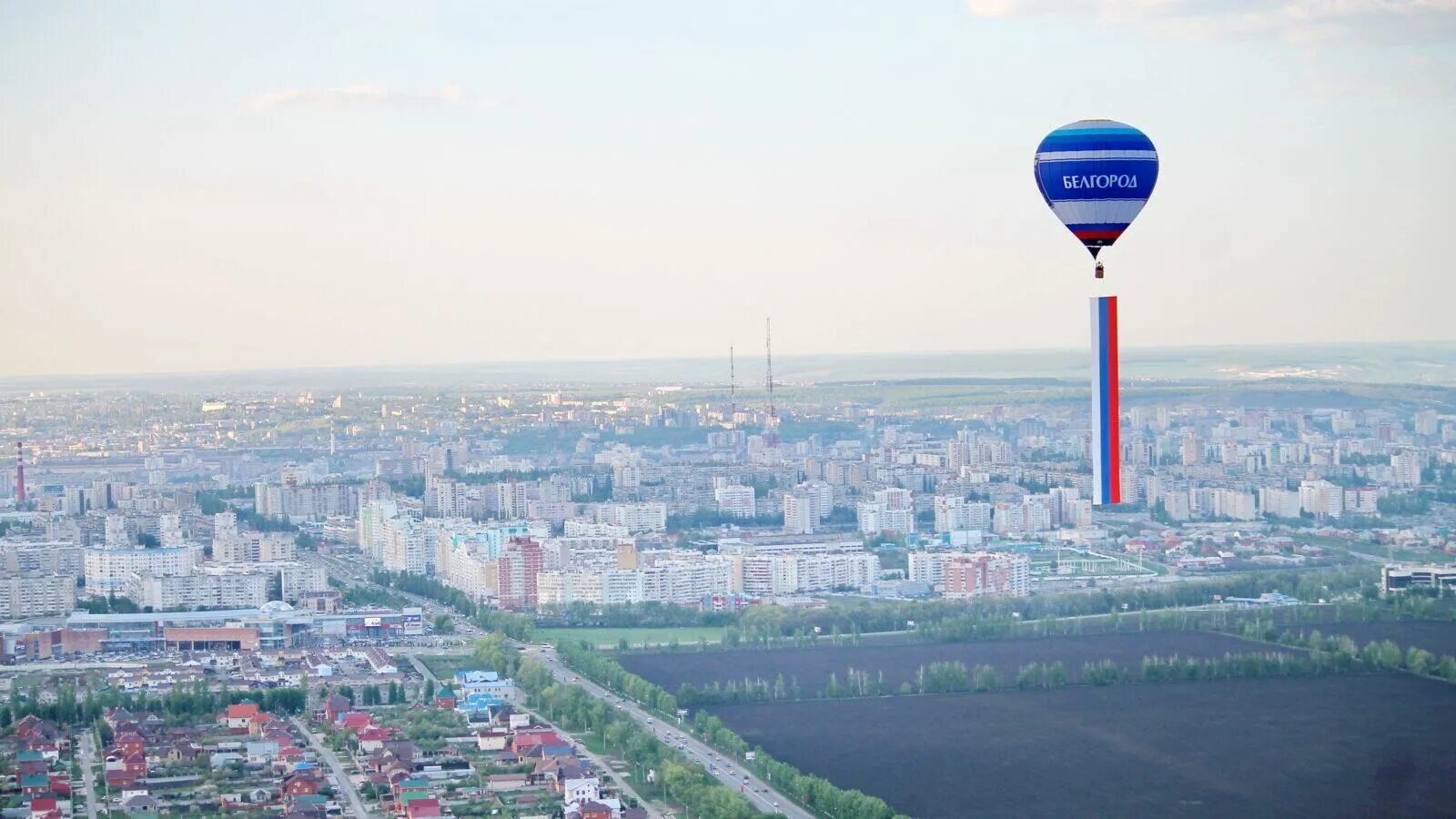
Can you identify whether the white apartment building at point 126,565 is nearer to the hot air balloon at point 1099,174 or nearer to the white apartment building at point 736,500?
the white apartment building at point 736,500

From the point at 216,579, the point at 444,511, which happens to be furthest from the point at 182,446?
the point at 216,579

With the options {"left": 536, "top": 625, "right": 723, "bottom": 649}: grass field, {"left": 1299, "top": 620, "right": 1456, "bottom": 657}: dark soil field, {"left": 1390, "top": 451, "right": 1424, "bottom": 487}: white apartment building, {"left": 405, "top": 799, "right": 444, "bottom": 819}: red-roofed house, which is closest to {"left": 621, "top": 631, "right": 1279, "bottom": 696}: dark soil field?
{"left": 1299, "top": 620, "right": 1456, "bottom": 657}: dark soil field

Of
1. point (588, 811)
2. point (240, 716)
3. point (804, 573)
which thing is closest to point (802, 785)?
point (588, 811)

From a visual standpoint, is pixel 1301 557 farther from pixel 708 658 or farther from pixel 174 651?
pixel 174 651

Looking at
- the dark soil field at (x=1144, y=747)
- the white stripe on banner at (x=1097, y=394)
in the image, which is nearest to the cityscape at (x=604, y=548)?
the dark soil field at (x=1144, y=747)

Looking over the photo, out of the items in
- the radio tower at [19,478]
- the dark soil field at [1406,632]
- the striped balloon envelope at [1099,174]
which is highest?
the striped balloon envelope at [1099,174]

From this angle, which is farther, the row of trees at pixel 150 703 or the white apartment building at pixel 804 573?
the white apartment building at pixel 804 573

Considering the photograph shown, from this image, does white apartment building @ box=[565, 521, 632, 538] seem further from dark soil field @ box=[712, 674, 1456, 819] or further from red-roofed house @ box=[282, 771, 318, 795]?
red-roofed house @ box=[282, 771, 318, 795]

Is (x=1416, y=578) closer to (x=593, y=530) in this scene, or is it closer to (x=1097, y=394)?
(x=593, y=530)
